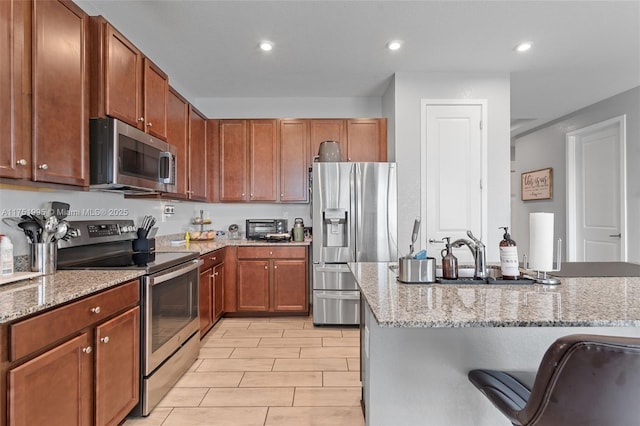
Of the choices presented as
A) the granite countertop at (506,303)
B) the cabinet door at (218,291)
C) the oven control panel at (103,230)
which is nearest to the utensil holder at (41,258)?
the oven control panel at (103,230)

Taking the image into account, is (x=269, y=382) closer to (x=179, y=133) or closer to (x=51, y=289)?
(x=51, y=289)

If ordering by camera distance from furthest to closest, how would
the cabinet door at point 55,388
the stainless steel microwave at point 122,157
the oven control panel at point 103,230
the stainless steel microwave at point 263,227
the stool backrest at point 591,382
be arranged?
the stainless steel microwave at point 263,227
the oven control panel at point 103,230
the stainless steel microwave at point 122,157
the cabinet door at point 55,388
the stool backrest at point 591,382

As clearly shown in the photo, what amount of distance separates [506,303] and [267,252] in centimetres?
289

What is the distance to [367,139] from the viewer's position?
160 inches

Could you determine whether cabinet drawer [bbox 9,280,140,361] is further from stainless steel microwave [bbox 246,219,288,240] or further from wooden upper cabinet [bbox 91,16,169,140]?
stainless steel microwave [bbox 246,219,288,240]

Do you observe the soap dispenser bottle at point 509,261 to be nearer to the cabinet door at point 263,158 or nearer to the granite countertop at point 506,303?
the granite countertop at point 506,303

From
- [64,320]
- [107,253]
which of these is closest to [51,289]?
[64,320]

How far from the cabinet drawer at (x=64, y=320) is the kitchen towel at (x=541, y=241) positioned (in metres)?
1.96

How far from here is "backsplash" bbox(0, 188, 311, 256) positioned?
6.27ft

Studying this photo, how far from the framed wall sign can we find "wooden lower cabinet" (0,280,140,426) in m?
5.76

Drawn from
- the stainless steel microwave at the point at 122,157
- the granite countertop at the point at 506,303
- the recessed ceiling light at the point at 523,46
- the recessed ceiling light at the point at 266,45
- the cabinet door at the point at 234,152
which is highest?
the recessed ceiling light at the point at 523,46

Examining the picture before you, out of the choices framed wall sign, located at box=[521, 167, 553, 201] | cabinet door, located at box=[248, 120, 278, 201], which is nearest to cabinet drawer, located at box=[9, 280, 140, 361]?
cabinet door, located at box=[248, 120, 278, 201]

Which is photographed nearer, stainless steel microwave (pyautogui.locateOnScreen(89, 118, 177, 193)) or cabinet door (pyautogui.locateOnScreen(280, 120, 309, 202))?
stainless steel microwave (pyautogui.locateOnScreen(89, 118, 177, 193))

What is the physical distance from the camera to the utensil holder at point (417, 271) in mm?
1504
